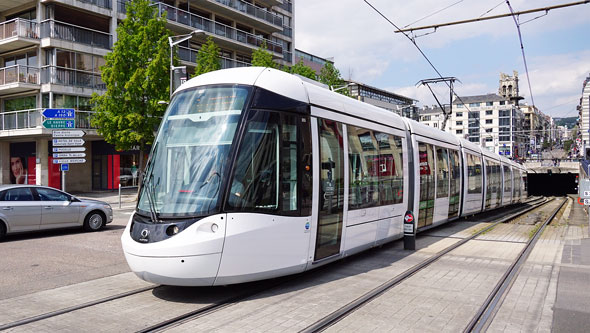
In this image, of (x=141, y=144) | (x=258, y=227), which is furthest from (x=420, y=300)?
(x=141, y=144)

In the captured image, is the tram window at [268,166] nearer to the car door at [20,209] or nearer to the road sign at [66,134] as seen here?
the car door at [20,209]

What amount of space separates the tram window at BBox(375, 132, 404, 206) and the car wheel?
29.9 ft

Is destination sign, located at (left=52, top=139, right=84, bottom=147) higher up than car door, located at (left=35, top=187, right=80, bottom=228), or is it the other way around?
destination sign, located at (left=52, top=139, right=84, bottom=147)

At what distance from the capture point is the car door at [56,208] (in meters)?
12.7

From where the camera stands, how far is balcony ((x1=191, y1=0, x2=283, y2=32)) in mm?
39906

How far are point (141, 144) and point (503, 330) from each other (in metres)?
24.2

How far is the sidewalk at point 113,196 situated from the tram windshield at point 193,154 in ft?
64.3

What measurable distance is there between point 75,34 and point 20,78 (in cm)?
444

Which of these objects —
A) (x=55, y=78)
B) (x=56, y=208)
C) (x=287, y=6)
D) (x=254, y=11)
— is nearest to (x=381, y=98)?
(x=287, y=6)

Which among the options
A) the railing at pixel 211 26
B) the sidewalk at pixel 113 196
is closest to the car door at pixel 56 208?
the sidewalk at pixel 113 196

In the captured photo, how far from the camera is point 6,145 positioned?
34156 mm

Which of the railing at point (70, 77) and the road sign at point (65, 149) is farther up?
the railing at point (70, 77)

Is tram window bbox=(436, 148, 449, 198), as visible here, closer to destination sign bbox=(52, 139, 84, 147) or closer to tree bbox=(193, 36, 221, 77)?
destination sign bbox=(52, 139, 84, 147)

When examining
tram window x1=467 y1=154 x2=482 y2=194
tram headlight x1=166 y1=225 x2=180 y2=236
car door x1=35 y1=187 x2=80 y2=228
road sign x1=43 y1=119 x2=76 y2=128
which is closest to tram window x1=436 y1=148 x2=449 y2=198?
tram window x1=467 y1=154 x2=482 y2=194
